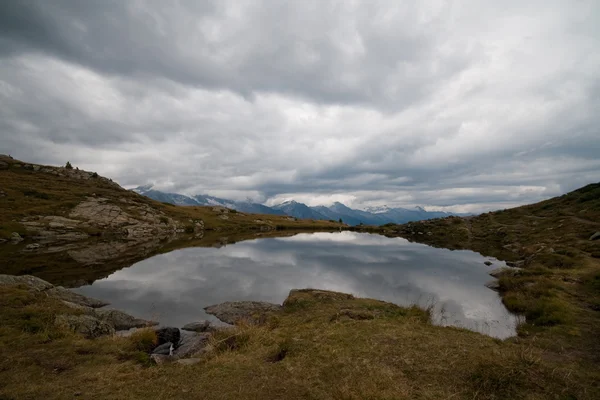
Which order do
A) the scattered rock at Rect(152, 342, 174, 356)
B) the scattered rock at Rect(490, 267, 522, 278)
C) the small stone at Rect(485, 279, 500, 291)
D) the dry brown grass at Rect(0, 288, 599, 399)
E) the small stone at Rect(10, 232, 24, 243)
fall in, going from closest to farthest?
the dry brown grass at Rect(0, 288, 599, 399) → the scattered rock at Rect(152, 342, 174, 356) → the small stone at Rect(485, 279, 500, 291) → the scattered rock at Rect(490, 267, 522, 278) → the small stone at Rect(10, 232, 24, 243)

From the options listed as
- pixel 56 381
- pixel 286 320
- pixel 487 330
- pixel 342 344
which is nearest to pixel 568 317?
pixel 487 330

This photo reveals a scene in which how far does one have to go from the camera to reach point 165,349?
19672 millimetres

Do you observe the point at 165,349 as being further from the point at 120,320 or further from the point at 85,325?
the point at 120,320

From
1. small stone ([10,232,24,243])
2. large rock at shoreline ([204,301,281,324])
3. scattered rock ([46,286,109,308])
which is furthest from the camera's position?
small stone ([10,232,24,243])

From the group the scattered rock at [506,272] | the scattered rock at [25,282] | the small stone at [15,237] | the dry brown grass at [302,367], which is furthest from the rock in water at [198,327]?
the small stone at [15,237]

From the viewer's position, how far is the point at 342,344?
16.6 meters

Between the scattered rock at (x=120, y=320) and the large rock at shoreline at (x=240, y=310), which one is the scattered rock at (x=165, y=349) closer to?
the scattered rock at (x=120, y=320)

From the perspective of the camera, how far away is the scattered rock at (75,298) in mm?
28828

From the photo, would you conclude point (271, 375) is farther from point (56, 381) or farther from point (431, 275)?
point (431, 275)

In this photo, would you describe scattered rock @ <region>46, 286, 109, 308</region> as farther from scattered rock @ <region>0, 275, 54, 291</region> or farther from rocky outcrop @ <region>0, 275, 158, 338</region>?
scattered rock @ <region>0, 275, 54, 291</region>

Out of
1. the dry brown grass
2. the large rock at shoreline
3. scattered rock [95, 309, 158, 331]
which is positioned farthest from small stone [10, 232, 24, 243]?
the large rock at shoreline

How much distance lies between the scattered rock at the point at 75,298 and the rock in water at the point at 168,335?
13.3 m

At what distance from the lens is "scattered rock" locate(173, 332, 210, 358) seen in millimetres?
17819

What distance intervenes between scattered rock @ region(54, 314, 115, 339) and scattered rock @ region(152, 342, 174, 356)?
4308 mm
